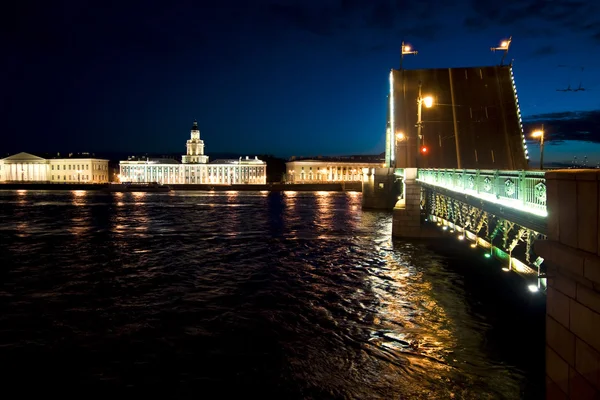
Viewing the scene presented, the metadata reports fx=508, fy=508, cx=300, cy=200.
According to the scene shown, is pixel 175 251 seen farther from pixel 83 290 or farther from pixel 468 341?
pixel 468 341

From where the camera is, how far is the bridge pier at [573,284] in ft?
14.4

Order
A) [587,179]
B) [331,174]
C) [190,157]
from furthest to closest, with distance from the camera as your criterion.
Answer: [190,157]
[331,174]
[587,179]

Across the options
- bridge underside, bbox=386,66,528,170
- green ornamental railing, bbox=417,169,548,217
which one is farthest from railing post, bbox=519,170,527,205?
bridge underside, bbox=386,66,528,170

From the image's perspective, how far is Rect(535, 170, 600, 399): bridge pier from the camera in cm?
439

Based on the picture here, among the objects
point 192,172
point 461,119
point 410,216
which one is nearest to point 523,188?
point 410,216

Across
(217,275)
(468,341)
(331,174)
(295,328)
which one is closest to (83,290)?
(217,275)

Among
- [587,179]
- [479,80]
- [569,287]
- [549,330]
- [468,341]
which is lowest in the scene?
[468,341]

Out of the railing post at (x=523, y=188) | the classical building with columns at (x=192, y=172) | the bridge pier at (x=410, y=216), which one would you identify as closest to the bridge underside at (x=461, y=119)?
the bridge pier at (x=410, y=216)

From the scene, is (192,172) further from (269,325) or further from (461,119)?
(269,325)

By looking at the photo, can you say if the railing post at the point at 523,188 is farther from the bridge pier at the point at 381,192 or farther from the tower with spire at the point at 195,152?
the tower with spire at the point at 195,152

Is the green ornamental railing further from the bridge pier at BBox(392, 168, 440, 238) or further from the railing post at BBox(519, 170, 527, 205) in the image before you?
the bridge pier at BBox(392, 168, 440, 238)

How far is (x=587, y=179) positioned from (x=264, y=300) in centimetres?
891

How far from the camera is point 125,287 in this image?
1374cm

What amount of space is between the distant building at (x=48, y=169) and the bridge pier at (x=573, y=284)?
5973 inches
